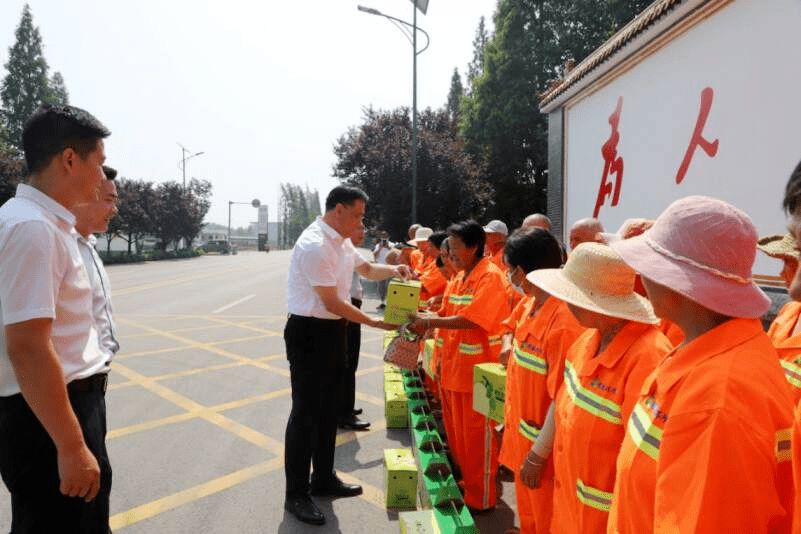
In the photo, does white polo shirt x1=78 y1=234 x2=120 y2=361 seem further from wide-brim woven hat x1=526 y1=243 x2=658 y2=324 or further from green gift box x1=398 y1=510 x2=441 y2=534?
wide-brim woven hat x1=526 y1=243 x2=658 y2=324

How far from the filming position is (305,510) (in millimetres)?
3244

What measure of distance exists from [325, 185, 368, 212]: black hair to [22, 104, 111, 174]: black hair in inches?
70.6

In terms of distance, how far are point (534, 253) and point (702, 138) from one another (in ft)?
15.5

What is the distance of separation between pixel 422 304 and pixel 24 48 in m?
50.7

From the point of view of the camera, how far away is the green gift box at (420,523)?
2.54 m

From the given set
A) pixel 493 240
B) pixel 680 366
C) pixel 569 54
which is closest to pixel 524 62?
pixel 569 54

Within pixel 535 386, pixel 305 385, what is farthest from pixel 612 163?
pixel 535 386

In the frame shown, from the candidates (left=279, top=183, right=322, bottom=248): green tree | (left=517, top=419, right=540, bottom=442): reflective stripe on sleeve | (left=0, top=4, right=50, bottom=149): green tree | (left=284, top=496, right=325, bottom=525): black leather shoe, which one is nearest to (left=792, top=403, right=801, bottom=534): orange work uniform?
(left=517, top=419, right=540, bottom=442): reflective stripe on sleeve

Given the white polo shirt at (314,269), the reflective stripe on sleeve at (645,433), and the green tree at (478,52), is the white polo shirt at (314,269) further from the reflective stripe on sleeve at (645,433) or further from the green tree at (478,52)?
the green tree at (478,52)

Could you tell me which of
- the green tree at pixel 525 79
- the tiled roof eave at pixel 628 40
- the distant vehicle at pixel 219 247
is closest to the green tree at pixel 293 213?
the distant vehicle at pixel 219 247

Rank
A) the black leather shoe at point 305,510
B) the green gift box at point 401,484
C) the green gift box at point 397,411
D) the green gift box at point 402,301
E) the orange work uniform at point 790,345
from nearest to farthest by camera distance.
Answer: the orange work uniform at point 790,345
the black leather shoe at point 305,510
the green gift box at point 401,484
the green gift box at point 402,301
the green gift box at point 397,411

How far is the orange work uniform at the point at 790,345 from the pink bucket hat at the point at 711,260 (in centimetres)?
34

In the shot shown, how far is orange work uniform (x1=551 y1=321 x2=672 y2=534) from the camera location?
1.63 meters

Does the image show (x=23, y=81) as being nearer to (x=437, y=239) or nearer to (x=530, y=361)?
(x=437, y=239)
